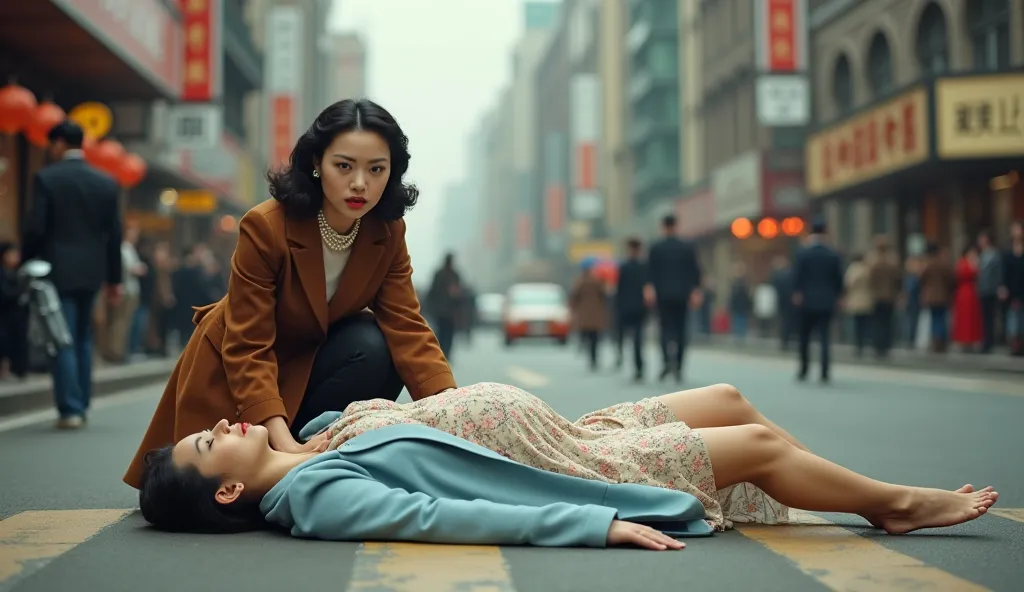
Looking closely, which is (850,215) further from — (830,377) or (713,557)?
(713,557)

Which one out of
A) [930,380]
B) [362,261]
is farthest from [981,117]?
[362,261]

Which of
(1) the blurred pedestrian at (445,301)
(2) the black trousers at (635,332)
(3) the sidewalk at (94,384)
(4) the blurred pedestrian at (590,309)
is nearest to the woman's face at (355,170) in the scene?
(3) the sidewalk at (94,384)

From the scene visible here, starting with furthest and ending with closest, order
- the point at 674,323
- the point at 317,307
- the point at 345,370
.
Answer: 1. the point at 674,323
2. the point at 345,370
3. the point at 317,307

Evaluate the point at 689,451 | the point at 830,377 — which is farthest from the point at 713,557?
the point at 830,377

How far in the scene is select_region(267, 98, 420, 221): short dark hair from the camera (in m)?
5.38

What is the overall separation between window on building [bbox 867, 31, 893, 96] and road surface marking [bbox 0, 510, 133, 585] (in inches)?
1092

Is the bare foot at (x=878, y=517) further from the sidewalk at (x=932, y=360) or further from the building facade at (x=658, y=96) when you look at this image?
the building facade at (x=658, y=96)

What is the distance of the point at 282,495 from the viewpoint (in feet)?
15.8

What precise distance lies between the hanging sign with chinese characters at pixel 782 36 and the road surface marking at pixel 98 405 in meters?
20.7

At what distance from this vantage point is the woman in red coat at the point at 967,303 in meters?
21.8

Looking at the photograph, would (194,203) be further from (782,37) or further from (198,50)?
(782,37)

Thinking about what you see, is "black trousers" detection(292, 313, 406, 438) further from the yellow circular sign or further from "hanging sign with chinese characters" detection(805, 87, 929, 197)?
"hanging sign with chinese characters" detection(805, 87, 929, 197)

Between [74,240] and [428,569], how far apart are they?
696 centimetres

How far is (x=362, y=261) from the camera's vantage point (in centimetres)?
584
